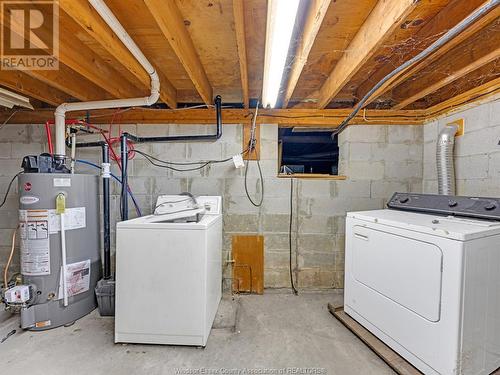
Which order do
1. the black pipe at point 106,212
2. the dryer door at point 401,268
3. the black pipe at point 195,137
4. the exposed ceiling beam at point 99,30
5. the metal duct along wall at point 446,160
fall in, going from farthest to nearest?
1. the black pipe at point 195,137
2. the black pipe at point 106,212
3. the metal duct along wall at point 446,160
4. the dryer door at point 401,268
5. the exposed ceiling beam at point 99,30

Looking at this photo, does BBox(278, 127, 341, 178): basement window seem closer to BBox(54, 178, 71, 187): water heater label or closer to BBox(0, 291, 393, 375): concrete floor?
BBox(0, 291, 393, 375): concrete floor

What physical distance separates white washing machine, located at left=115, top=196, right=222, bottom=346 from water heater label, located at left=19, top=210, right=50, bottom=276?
701mm

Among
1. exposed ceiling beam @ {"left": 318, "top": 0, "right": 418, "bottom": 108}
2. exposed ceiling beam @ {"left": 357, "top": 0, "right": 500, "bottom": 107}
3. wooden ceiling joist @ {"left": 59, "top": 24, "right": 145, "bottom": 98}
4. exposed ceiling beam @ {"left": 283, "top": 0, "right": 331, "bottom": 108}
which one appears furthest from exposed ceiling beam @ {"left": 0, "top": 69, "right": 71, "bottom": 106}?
exposed ceiling beam @ {"left": 357, "top": 0, "right": 500, "bottom": 107}

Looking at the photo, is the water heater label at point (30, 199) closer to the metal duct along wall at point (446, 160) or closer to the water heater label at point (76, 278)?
the water heater label at point (76, 278)

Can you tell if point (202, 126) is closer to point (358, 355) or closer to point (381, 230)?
point (381, 230)

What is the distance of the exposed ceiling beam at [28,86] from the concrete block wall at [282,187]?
50 centimetres

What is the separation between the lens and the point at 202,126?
8.98ft

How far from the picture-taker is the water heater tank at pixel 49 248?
6.60ft

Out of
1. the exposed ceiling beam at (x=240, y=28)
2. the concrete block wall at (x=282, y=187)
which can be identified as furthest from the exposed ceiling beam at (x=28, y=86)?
the exposed ceiling beam at (x=240, y=28)

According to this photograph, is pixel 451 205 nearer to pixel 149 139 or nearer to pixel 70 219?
pixel 149 139

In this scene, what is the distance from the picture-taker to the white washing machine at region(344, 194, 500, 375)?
137 cm

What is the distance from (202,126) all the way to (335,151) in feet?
7.90

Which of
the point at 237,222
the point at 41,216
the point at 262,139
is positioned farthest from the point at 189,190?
the point at 41,216

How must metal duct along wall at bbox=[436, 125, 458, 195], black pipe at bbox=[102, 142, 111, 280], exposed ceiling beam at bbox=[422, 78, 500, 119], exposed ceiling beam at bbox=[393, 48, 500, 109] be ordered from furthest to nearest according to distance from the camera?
black pipe at bbox=[102, 142, 111, 280], metal duct along wall at bbox=[436, 125, 458, 195], exposed ceiling beam at bbox=[422, 78, 500, 119], exposed ceiling beam at bbox=[393, 48, 500, 109]
